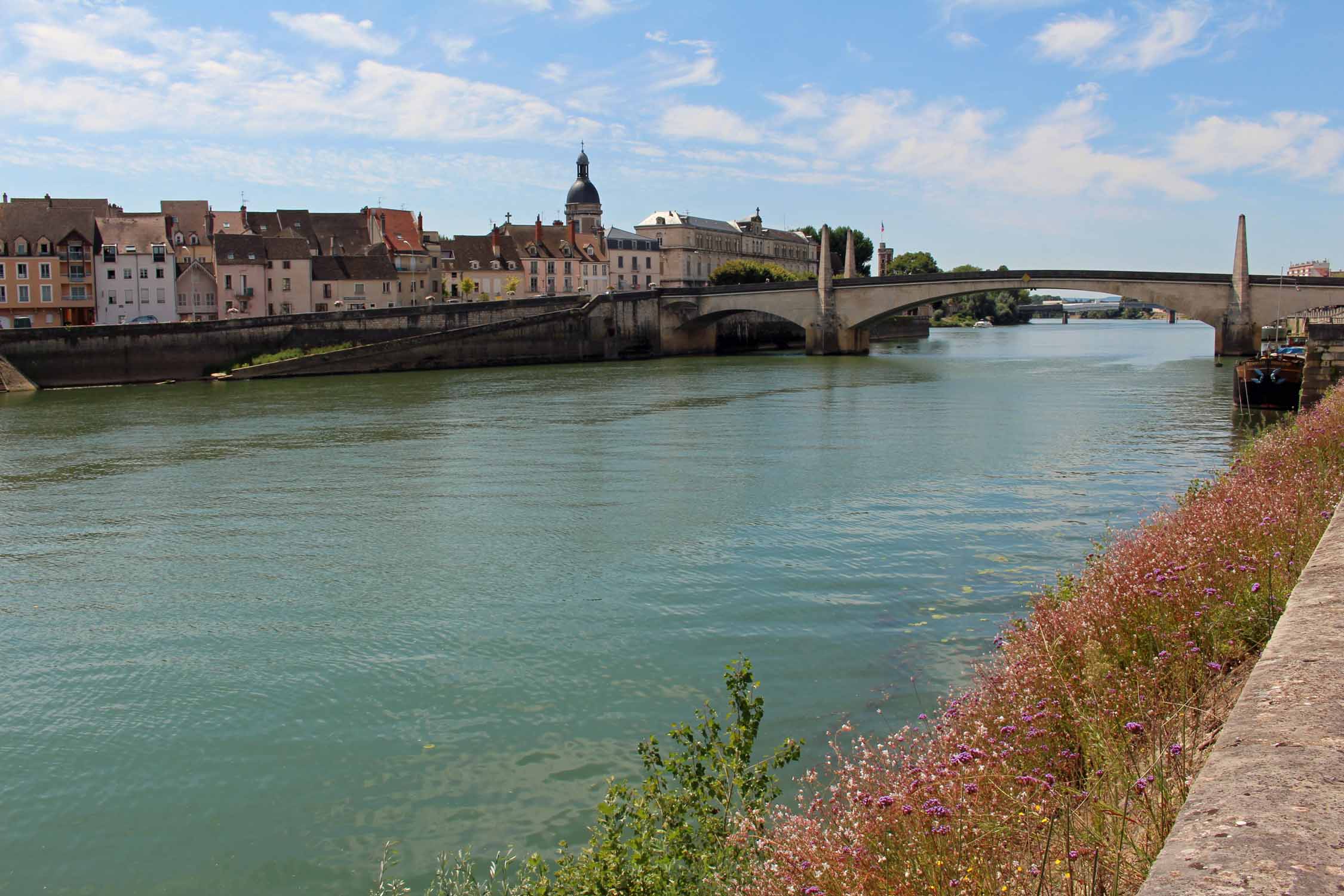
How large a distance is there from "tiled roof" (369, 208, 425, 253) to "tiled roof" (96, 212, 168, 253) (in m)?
14.3

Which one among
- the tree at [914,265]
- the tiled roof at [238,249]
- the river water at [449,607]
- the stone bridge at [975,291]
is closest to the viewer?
the river water at [449,607]

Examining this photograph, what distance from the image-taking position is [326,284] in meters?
69.4

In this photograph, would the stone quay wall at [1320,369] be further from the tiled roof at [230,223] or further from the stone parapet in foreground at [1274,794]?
the tiled roof at [230,223]

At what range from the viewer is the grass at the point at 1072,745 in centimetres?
348

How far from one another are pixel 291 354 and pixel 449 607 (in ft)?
132

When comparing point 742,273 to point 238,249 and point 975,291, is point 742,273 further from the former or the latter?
point 238,249

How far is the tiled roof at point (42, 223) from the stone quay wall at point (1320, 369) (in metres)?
60.3

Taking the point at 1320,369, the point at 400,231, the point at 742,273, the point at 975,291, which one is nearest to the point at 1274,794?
the point at 1320,369

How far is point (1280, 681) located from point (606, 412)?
1054 inches

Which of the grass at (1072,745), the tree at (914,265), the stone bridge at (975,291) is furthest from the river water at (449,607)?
the tree at (914,265)

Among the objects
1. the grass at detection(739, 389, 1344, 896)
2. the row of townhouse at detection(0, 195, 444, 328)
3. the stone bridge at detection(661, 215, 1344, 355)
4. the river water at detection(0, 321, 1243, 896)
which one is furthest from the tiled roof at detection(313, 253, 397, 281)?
the grass at detection(739, 389, 1344, 896)

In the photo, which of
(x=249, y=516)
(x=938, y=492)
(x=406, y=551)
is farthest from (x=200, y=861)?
(x=938, y=492)

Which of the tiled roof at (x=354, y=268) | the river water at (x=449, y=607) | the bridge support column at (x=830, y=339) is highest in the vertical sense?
the tiled roof at (x=354, y=268)

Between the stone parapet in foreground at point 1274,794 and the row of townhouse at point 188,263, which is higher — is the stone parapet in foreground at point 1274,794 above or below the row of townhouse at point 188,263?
below
